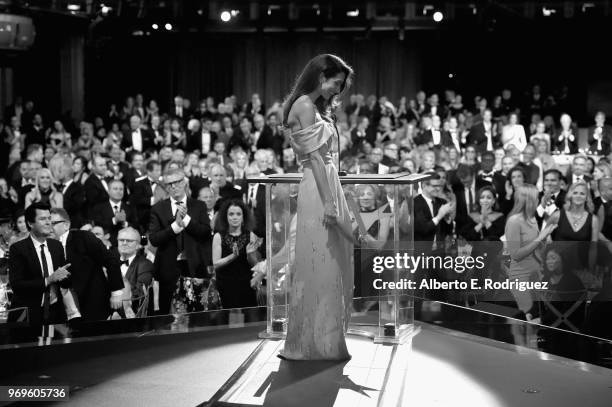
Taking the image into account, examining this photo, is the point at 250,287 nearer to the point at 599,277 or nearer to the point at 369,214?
the point at 369,214

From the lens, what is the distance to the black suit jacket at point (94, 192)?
11.1 m

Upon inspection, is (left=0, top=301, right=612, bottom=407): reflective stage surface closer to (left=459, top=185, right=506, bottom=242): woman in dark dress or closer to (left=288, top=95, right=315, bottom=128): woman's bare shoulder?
(left=288, top=95, right=315, bottom=128): woman's bare shoulder

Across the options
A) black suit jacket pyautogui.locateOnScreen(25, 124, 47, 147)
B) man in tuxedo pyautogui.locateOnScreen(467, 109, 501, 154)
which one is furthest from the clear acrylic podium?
black suit jacket pyautogui.locateOnScreen(25, 124, 47, 147)

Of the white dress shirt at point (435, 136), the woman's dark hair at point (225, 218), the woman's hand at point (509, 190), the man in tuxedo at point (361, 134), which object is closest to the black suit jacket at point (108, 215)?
the woman's dark hair at point (225, 218)

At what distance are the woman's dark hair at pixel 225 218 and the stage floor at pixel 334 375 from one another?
1.62 meters

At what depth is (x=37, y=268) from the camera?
710 cm

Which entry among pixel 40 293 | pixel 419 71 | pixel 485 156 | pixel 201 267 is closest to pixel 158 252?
pixel 201 267

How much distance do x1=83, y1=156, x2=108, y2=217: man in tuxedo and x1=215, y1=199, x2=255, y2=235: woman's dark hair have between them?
2.81m

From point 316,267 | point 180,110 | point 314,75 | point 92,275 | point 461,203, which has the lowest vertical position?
point 92,275

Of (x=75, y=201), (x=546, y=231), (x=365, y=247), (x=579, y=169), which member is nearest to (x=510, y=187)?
(x=579, y=169)

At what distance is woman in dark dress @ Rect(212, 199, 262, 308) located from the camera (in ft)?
25.9

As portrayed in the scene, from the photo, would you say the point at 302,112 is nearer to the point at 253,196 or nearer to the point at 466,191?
the point at 253,196

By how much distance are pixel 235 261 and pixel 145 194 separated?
3.51 metres

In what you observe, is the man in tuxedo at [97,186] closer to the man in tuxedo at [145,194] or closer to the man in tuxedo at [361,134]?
the man in tuxedo at [145,194]
